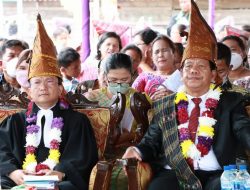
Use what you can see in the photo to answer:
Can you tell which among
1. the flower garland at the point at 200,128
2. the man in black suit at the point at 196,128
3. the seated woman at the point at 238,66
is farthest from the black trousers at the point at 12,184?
the seated woman at the point at 238,66

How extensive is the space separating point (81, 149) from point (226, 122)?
1.01 m

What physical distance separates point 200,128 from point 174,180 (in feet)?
1.29

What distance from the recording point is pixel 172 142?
395 centimetres

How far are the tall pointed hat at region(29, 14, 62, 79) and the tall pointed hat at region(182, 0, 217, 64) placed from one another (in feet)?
3.09

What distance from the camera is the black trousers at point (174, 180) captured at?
376cm

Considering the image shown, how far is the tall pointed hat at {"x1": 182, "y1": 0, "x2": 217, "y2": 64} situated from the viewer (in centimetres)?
397

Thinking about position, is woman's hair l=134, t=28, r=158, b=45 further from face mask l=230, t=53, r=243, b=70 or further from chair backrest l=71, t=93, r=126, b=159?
chair backrest l=71, t=93, r=126, b=159

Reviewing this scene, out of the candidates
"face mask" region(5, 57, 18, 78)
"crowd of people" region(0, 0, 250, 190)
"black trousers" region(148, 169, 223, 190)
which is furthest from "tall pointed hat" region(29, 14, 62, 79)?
"face mask" region(5, 57, 18, 78)

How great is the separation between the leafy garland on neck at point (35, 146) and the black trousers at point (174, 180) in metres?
0.71

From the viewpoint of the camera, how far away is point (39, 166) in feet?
12.8

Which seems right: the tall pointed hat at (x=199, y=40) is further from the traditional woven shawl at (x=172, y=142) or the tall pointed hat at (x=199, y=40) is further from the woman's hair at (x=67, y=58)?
the woman's hair at (x=67, y=58)

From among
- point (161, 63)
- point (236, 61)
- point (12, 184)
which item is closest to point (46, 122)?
point (12, 184)

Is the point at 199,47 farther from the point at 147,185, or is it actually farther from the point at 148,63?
the point at 148,63

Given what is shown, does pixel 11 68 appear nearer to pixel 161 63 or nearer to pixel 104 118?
pixel 161 63
